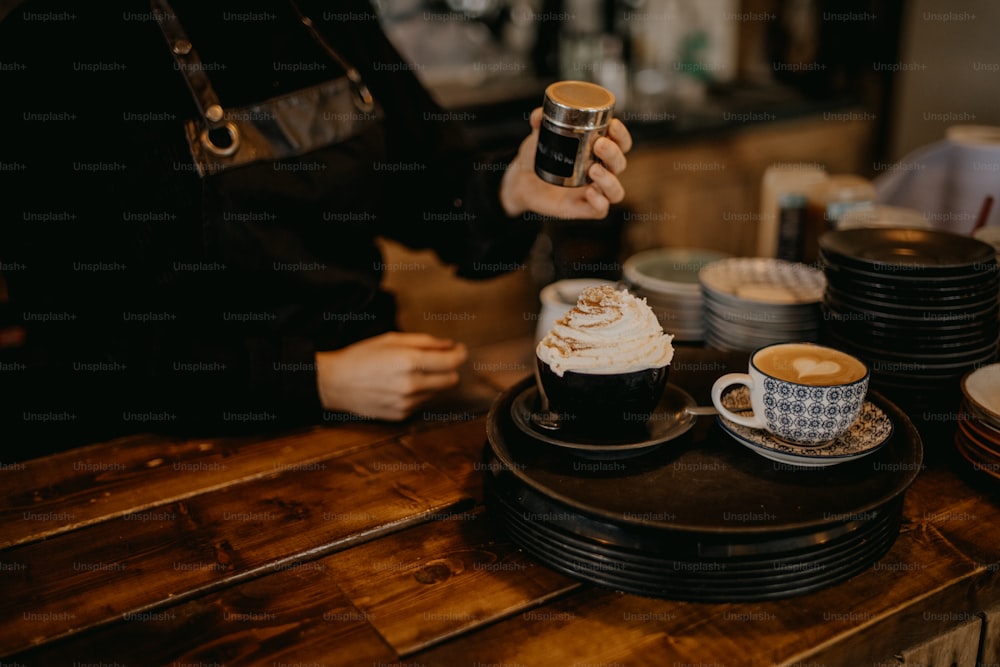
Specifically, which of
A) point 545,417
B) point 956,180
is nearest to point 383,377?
point 545,417

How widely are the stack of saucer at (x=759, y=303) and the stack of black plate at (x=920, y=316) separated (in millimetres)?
104

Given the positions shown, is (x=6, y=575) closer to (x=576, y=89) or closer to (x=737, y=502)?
(x=737, y=502)

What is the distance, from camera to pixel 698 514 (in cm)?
97

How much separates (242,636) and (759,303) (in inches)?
37.5

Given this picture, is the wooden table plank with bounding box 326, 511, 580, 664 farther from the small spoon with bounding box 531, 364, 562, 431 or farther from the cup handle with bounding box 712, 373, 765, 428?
the cup handle with bounding box 712, 373, 765, 428

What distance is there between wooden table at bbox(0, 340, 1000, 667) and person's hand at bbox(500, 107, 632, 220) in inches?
13.4

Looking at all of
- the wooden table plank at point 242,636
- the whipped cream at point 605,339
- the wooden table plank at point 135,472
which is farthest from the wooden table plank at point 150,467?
the whipped cream at point 605,339

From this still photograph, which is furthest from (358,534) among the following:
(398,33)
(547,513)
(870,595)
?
(398,33)

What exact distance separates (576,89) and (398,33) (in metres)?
2.77

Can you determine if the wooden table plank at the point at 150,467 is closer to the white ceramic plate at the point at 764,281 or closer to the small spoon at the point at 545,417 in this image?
the small spoon at the point at 545,417

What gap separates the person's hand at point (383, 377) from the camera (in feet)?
4.65

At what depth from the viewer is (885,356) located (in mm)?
1299

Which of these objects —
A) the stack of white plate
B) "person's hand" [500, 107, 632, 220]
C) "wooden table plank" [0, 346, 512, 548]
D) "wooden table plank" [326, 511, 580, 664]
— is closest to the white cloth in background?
the stack of white plate

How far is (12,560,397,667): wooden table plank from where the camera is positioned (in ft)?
2.93
